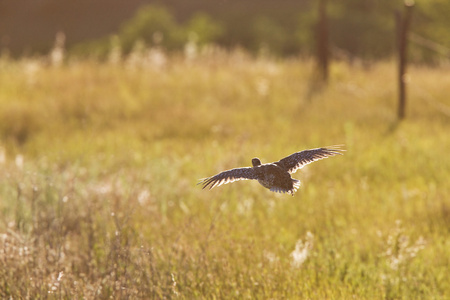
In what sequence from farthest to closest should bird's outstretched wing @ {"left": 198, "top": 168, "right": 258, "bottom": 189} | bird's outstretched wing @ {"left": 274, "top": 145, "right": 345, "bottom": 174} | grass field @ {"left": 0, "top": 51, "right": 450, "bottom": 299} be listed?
grass field @ {"left": 0, "top": 51, "right": 450, "bottom": 299}, bird's outstretched wing @ {"left": 274, "top": 145, "right": 345, "bottom": 174}, bird's outstretched wing @ {"left": 198, "top": 168, "right": 258, "bottom": 189}

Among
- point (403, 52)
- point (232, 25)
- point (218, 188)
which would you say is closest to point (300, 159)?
point (218, 188)

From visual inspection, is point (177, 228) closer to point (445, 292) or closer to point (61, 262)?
Answer: point (61, 262)

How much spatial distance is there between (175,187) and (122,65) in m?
6.18

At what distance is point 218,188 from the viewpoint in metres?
4.95

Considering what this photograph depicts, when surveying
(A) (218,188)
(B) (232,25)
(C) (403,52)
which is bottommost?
(A) (218,188)

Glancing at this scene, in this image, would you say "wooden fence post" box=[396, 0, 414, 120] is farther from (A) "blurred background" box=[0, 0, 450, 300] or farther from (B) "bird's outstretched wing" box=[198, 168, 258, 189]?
(B) "bird's outstretched wing" box=[198, 168, 258, 189]

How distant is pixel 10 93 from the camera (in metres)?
9.57

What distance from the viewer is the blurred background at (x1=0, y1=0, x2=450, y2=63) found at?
21.7 meters

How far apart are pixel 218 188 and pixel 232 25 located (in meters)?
22.5

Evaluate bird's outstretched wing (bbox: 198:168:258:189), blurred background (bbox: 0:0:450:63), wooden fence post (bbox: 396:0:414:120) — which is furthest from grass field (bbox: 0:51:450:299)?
blurred background (bbox: 0:0:450:63)

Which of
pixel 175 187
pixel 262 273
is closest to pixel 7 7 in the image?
pixel 175 187

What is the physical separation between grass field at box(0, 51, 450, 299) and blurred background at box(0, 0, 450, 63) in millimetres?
6053

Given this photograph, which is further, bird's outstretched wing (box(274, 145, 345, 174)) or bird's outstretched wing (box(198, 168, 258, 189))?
bird's outstretched wing (box(274, 145, 345, 174))

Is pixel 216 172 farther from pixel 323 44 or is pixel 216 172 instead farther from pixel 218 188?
pixel 323 44
